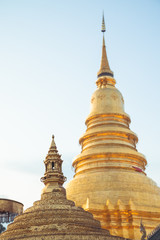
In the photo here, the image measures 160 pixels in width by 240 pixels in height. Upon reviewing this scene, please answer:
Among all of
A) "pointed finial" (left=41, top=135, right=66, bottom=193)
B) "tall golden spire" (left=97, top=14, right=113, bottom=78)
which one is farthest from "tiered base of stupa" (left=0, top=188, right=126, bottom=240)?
"tall golden spire" (left=97, top=14, right=113, bottom=78)

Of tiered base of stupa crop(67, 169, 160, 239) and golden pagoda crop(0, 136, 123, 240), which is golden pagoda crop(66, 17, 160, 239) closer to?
tiered base of stupa crop(67, 169, 160, 239)

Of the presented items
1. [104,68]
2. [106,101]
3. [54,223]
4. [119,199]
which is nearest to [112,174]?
[119,199]

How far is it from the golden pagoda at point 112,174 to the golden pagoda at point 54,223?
17.0 ft

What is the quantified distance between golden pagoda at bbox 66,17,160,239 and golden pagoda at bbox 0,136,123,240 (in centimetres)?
518

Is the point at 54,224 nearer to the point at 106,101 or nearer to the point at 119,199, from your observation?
the point at 119,199

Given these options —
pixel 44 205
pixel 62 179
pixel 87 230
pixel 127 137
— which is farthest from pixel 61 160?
pixel 127 137

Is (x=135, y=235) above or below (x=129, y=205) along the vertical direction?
below

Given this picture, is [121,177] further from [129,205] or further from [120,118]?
[120,118]

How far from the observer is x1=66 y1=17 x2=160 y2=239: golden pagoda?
73.8ft

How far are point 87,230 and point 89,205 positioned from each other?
6.82m

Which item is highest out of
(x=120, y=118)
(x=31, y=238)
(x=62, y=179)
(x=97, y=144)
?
(x=120, y=118)

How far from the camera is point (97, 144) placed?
2720 cm

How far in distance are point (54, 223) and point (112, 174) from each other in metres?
9.62

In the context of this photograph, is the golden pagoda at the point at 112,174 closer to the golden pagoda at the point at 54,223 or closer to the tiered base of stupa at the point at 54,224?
the golden pagoda at the point at 54,223
